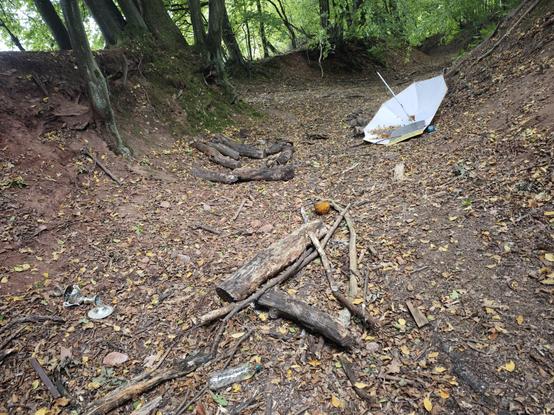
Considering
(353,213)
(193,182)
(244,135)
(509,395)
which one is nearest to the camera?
(509,395)

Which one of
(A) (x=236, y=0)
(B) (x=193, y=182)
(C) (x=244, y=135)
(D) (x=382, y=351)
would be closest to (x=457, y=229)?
(D) (x=382, y=351)

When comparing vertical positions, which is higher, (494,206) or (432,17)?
Answer: (432,17)

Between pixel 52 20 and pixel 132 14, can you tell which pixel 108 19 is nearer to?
pixel 132 14

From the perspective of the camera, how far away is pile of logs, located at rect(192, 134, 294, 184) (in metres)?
6.99

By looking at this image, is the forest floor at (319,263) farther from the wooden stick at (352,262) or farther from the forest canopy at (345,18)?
the forest canopy at (345,18)

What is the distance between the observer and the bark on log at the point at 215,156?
25.3 feet

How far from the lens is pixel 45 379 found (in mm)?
3084

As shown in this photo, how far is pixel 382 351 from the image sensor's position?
308 cm

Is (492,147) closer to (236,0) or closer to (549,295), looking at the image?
(549,295)

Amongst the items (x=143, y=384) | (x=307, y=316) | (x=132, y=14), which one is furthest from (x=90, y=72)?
(x=307, y=316)

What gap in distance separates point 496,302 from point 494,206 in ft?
5.22

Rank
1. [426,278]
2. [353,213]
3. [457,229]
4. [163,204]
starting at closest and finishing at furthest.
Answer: [426,278], [457,229], [353,213], [163,204]

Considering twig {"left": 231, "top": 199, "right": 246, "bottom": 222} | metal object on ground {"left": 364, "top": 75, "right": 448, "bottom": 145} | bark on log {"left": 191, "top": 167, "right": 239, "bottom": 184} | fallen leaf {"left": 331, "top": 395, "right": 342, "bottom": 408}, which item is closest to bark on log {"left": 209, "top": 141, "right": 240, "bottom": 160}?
bark on log {"left": 191, "top": 167, "right": 239, "bottom": 184}

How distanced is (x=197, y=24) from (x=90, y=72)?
477 centimetres
